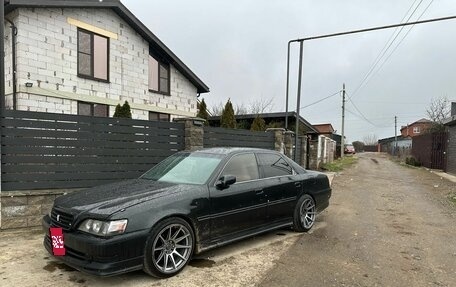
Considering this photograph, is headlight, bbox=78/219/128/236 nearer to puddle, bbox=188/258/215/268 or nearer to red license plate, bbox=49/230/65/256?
red license plate, bbox=49/230/65/256

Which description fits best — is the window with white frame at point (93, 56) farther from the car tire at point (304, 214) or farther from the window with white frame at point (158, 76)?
the car tire at point (304, 214)

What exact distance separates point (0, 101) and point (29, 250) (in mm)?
2831

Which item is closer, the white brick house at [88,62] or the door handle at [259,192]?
the door handle at [259,192]

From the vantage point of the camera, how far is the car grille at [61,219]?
419 cm

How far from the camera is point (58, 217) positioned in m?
4.38

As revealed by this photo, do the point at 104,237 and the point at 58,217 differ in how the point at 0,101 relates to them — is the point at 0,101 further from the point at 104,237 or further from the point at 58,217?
the point at 104,237

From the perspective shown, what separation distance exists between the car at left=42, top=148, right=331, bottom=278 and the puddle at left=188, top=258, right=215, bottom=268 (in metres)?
0.20

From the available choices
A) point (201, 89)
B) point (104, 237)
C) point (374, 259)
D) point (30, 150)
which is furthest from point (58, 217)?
point (201, 89)

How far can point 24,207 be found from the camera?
624 cm

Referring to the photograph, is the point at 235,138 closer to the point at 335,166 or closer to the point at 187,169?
the point at 187,169

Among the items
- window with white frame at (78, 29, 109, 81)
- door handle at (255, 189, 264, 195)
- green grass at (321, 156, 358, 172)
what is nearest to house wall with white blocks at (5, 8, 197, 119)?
window with white frame at (78, 29, 109, 81)

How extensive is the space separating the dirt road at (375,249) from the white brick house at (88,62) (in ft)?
31.8

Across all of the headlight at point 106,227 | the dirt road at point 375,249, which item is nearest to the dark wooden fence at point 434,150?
the dirt road at point 375,249

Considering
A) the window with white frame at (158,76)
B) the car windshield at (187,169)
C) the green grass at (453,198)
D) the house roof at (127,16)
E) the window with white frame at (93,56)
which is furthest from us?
the window with white frame at (158,76)
